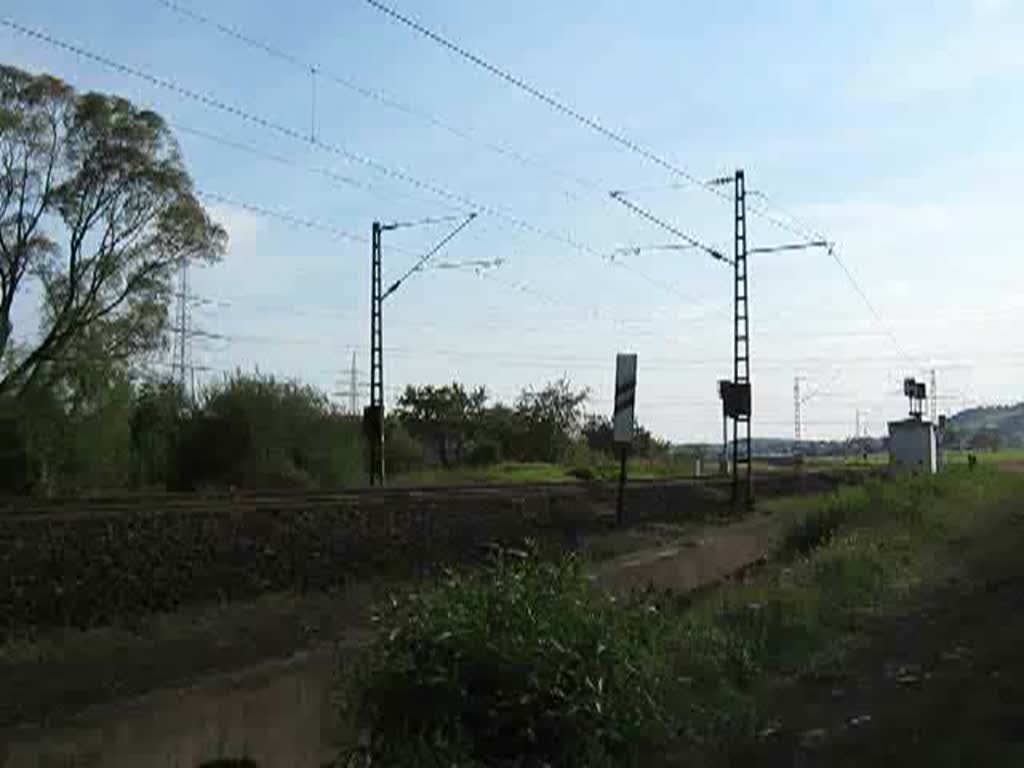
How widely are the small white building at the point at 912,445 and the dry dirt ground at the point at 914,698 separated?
5023 cm

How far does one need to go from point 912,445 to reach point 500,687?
2359 inches

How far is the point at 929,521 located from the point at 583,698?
840 inches

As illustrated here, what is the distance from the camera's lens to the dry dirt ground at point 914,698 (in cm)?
809

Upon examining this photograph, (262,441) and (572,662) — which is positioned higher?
(262,441)

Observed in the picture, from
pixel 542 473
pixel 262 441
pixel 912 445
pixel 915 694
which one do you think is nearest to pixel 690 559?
pixel 915 694

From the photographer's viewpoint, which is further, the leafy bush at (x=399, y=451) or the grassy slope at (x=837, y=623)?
the leafy bush at (x=399, y=451)

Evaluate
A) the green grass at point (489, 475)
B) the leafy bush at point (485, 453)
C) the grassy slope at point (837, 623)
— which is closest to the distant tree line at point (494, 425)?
the leafy bush at point (485, 453)

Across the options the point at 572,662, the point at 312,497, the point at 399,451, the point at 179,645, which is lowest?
the point at 179,645

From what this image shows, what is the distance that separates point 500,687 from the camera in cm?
797

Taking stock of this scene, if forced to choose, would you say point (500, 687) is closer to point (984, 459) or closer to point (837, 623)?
point (837, 623)

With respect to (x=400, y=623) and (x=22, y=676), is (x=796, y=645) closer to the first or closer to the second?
(x=400, y=623)

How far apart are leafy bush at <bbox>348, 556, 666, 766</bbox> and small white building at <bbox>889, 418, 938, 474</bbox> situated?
56.7 metres

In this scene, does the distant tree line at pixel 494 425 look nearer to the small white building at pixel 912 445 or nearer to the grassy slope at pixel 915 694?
the small white building at pixel 912 445

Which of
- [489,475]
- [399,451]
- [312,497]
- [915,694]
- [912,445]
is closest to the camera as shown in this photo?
[915,694]
